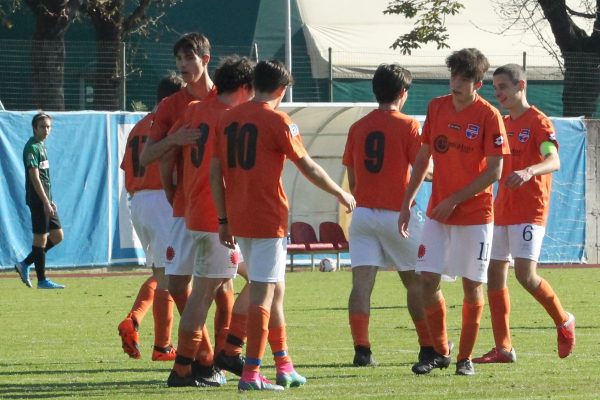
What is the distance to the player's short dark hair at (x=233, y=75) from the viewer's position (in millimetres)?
8562

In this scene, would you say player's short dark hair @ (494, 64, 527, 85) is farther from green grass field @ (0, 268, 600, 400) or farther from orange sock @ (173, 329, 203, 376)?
orange sock @ (173, 329, 203, 376)

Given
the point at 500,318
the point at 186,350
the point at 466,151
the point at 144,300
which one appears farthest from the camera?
the point at 144,300

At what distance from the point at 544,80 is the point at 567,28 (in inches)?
70.7

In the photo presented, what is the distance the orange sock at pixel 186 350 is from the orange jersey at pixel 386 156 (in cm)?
201

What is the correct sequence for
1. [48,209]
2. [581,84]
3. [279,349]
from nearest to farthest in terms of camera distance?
[279,349]
[48,209]
[581,84]

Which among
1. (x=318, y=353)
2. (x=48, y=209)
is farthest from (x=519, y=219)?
(x=48, y=209)

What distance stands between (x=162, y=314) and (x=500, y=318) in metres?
2.34

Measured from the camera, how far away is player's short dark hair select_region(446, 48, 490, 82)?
8.89 meters

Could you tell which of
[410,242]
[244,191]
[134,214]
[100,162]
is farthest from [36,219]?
[244,191]

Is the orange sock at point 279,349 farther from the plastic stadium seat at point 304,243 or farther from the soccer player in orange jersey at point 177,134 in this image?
the plastic stadium seat at point 304,243

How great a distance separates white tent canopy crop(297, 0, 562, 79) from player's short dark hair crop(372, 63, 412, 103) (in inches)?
672

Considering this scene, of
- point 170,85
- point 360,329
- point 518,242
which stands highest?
point 170,85

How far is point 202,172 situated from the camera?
859 centimetres

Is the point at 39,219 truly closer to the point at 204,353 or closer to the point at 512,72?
the point at 512,72
